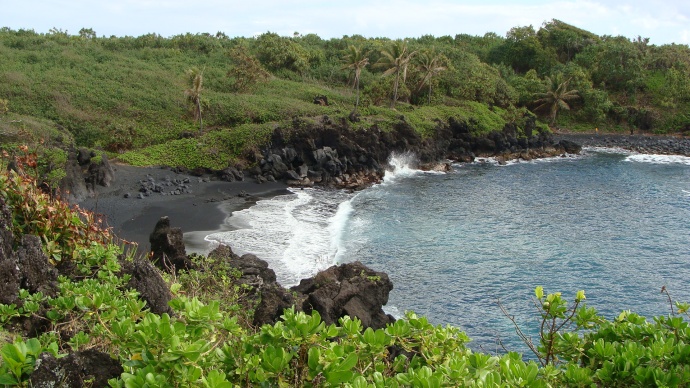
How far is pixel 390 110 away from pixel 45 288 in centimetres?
5161

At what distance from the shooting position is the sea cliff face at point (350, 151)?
4500cm

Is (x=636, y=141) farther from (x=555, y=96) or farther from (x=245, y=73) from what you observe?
(x=245, y=73)

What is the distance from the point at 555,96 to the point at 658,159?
19.6 m

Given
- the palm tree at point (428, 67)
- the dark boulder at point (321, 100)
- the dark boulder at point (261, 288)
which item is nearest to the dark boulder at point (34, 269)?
the dark boulder at point (261, 288)

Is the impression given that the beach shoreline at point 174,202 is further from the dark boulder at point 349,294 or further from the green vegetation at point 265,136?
the dark boulder at point 349,294

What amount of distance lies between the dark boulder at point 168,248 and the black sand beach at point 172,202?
5676mm

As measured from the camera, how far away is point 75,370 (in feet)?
18.3

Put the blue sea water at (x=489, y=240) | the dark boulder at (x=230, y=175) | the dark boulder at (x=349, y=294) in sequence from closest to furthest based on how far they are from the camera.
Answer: the dark boulder at (x=349, y=294) < the blue sea water at (x=489, y=240) < the dark boulder at (x=230, y=175)

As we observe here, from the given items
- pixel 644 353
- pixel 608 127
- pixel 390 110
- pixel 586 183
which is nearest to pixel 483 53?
pixel 608 127

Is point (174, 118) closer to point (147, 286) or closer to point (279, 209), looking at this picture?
point (279, 209)

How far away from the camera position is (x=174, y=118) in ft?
176

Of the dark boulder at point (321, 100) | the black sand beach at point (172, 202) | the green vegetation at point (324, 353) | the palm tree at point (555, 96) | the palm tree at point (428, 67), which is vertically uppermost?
the palm tree at point (428, 67)

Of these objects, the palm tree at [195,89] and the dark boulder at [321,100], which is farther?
the dark boulder at [321,100]

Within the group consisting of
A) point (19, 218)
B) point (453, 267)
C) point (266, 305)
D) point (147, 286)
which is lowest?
point (453, 267)
